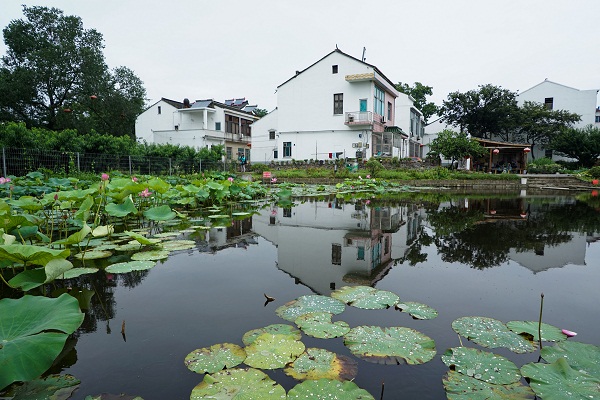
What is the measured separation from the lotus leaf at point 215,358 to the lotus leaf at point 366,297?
863 millimetres

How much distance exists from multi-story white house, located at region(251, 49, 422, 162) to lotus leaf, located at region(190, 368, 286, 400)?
2135 cm

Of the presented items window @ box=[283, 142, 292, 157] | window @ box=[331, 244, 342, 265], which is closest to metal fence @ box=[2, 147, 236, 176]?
window @ box=[283, 142, 292, 157]

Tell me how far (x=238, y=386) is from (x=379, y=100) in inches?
951

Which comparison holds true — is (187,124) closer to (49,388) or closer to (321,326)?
(321,326)

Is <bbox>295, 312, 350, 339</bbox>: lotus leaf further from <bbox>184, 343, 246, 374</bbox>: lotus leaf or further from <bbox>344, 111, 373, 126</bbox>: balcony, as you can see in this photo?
<bbox>344, 111, 373, 126</bbox>: balcony

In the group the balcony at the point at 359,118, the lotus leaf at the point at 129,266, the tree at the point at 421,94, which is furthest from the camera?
the tree at the point at 421,94

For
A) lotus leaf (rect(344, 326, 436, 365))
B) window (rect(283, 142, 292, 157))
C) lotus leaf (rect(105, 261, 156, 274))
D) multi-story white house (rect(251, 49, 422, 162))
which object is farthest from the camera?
window (rect(283, 142, 292, 157))

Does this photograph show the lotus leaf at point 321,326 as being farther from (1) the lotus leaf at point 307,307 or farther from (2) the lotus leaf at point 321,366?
(2) the lotus leaf at point 321,366

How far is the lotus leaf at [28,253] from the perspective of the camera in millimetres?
1890

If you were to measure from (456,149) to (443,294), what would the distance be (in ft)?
61.8

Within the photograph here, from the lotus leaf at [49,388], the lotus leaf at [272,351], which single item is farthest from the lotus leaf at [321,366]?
the lotus leaf at [49,388]

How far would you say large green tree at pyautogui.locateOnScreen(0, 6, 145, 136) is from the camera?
74.2 feet

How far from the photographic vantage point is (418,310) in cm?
204

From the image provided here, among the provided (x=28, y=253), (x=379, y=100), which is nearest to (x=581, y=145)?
(x=379, y=100)
